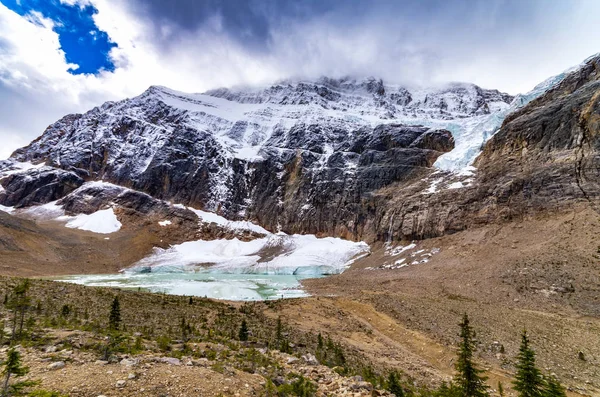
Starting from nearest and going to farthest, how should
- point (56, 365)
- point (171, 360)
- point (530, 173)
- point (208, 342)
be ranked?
point (56, 365) < point (171, 360) < point (208, 342) < point (530, 173)

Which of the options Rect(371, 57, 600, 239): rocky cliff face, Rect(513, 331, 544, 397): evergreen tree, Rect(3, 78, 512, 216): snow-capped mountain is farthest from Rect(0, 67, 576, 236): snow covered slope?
Rect(513, 331, 544, 397): evergreen tree

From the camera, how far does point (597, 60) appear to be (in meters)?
50.0

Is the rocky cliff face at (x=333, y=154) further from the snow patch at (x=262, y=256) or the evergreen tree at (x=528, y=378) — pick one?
the evergreen tree at (x=528, y=378)

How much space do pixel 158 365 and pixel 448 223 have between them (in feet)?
181

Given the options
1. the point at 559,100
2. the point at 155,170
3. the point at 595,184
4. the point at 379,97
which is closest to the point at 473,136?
the point at 559,100

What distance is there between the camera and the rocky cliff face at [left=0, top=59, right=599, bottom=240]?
4850 cm

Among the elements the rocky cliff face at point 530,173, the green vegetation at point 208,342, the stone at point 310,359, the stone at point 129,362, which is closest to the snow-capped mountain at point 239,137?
the rocky cliff face at point 530,173

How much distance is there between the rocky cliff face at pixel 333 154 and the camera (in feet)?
159

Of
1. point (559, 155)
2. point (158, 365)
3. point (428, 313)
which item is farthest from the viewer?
point (559, 155)

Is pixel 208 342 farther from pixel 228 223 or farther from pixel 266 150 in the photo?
pixel 266 150

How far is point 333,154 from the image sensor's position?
105062 millimetres

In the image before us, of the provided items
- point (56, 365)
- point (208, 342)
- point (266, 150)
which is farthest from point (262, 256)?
point (56, 365)

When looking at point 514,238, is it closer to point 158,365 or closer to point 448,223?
point 448,223

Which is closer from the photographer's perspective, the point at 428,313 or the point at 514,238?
the point at 428,313
